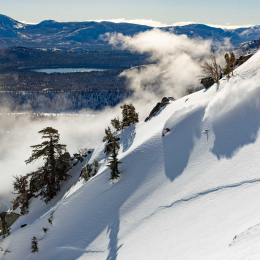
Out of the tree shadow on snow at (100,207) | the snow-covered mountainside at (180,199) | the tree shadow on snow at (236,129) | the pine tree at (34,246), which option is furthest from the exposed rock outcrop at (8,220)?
the tree shadow on snow at (236,129)

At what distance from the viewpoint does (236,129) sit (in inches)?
737

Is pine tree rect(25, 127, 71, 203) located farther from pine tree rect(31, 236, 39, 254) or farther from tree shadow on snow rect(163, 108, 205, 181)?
tree shadow on snow rect(163, 108, 205, 181)

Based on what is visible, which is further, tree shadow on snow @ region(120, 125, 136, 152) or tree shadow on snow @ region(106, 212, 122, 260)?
tree shadow on snow @ region(120, 125, 136, 152)

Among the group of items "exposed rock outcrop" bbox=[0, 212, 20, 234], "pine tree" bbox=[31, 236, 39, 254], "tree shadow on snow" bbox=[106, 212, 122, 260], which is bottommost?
"exposed rock outcrop" bbox=[0, 212, 20, 234]

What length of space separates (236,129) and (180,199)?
26.4 ft

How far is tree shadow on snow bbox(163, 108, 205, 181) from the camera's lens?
19125mm

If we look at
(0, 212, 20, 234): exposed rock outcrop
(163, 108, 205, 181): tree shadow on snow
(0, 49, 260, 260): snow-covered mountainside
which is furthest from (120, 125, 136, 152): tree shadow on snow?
(0, 212, 20, 234): exposed rock outcrop

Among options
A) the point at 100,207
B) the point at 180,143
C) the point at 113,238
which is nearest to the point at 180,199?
the point at 113,238

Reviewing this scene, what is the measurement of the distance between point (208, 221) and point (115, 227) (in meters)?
7.86

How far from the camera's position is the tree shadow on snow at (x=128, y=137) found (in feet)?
90.6

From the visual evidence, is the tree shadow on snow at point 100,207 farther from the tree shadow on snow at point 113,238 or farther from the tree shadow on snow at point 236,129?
the tree shadow on snow at point 236,129

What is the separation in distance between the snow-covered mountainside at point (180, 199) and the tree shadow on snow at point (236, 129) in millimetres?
77

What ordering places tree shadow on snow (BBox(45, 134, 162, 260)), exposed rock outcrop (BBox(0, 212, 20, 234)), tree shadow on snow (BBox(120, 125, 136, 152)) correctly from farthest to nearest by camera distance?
exposed rock outcrop (BBox(0, 212, 20, 234)), tree shadow on snow (BBox(120, 125, 136, 152)), tree shadow on snow (BBox(45, 134, 162, 260))

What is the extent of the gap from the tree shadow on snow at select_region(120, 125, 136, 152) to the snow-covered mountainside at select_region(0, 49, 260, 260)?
66 centimetres
